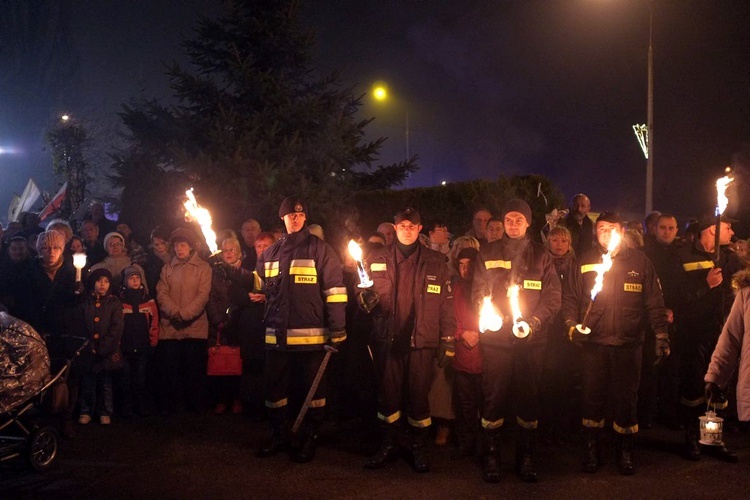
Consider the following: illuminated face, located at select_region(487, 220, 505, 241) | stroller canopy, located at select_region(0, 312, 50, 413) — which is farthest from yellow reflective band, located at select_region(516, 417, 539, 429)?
stroller canopy, located at select_region(0, 312, 50, 413)

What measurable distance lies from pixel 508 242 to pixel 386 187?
26.1 feet

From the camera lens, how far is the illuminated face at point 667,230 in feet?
29.5

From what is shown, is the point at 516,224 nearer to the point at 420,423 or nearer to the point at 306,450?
the point at 420,423

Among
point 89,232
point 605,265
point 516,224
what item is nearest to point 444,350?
point 516,224

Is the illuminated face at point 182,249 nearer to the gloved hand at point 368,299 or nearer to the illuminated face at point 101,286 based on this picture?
the illuminated face at point 101,286

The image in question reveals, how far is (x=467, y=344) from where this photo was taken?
23.6ft

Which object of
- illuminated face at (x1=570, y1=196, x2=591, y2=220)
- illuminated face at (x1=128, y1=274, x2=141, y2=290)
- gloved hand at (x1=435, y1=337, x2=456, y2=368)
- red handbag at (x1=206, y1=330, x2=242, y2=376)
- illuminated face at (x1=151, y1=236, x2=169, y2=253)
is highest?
illuminated face at (x1=570, y1=196, x2=591, y2=220)

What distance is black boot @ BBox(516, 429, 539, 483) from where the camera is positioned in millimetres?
6559

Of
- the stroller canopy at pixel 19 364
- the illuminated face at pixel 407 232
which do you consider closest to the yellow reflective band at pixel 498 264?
the illuminated face at pixel 407 232

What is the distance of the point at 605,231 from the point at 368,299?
2.46 m

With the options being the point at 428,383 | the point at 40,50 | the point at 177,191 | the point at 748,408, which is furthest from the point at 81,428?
the point at 40,50

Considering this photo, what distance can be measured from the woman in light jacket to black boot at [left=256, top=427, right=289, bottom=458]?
240 cm

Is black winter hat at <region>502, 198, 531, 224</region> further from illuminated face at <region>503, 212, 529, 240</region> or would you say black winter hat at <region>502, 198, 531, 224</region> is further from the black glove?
the black glove

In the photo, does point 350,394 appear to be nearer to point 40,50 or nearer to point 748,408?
point 748,408
